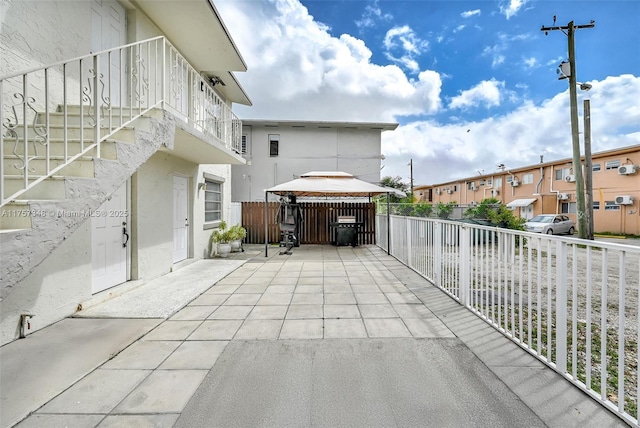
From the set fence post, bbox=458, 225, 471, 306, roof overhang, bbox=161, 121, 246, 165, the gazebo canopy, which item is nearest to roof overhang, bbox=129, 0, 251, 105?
roof overhang, bbox=161, 121, 246, 165

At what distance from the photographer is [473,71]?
11656 millimetres

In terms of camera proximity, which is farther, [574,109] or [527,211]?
[527,211]

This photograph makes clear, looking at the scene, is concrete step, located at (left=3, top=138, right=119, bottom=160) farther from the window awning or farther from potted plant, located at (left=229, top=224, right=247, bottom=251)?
the window awning

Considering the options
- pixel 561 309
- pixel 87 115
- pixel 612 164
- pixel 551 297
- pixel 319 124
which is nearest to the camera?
pixel 561 309

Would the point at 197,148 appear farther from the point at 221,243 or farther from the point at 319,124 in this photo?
the point at 319,124

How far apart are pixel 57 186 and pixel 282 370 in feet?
8.22

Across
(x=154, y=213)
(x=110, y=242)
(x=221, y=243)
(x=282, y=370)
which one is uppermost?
(x=154, y=213)

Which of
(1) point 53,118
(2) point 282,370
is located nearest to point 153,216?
(1) point 53,118

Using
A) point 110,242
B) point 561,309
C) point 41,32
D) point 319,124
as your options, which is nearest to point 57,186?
point 41,32

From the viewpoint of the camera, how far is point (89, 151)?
289 cm

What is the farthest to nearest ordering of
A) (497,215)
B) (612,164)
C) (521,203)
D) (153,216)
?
(521,203) < (612,164) < (497,215) < (153,216)

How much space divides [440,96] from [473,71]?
2.84m

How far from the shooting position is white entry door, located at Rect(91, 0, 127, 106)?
13.9ft

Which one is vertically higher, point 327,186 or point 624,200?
point 327,186
